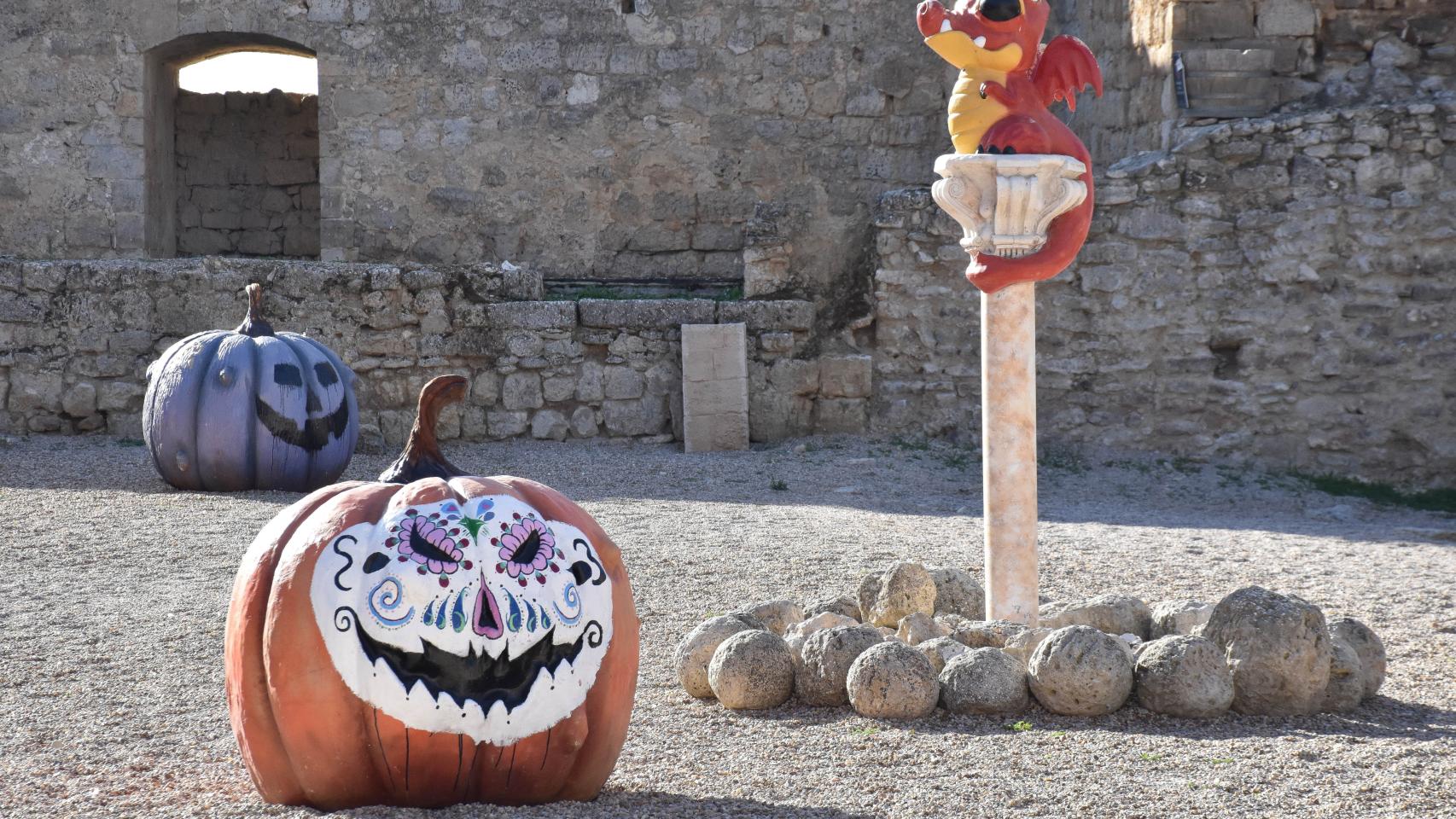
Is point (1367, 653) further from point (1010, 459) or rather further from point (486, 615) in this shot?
point (486, 615)

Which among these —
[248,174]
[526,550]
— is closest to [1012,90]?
[526,550]

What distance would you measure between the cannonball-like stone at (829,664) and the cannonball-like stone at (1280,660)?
1.00m

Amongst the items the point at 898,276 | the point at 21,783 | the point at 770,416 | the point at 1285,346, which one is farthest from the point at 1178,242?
the point at 21,783

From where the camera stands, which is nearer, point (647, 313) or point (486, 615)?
point (486, 615)

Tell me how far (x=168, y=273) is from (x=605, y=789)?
7.33 m

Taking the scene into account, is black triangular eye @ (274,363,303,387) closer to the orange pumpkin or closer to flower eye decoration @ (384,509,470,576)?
the orange pumpkin

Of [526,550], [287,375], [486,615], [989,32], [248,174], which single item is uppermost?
[248,174]

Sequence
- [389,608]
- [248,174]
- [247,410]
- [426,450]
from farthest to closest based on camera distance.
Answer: [248,174], [247,410], [426,450], [389,608]

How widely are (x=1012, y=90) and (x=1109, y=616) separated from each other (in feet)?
5.71

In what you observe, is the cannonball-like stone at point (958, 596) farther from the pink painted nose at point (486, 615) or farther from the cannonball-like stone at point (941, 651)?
the pink painted nose at point (486, 615)

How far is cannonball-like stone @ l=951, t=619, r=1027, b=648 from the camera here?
4.47 meters

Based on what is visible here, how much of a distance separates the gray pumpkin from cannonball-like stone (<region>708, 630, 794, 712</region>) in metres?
4.09

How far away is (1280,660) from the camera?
3932 mm

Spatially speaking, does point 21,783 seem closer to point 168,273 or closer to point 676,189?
point 168,273
